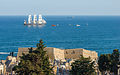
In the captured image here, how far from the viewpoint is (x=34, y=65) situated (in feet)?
83.7

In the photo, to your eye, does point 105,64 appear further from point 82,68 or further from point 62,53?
point 62,53

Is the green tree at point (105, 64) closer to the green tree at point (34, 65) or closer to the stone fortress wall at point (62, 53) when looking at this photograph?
the stone fortress wall at point (62, 53)

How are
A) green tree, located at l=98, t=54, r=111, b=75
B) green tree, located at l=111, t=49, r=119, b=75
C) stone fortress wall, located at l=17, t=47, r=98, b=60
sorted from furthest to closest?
stone fortress wall, located at l=17, t=47, r=98, b=60 → green tree, located at l=98, t=54, r=111, b=75 → green tree, located at l=111, t=49, r=119, b=75

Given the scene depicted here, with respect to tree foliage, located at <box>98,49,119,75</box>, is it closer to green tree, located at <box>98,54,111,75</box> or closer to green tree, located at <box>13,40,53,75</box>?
green tree, located at <box>98,54,111,75</box>

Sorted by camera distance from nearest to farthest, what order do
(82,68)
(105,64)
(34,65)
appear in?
(34,65) → (82,68) → (105,64)

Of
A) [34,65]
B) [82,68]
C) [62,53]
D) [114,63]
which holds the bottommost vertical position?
[82,68]

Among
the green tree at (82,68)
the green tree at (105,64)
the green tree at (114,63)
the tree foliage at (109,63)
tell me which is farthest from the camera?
the green tree at (105,64)

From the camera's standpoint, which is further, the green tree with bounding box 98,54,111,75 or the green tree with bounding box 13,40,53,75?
the green tree with bounding box 98,54,111,75

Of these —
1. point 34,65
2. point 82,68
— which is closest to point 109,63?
point 82,68

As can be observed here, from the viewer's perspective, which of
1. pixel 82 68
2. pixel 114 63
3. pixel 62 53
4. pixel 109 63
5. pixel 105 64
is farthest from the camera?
pixel 62 53

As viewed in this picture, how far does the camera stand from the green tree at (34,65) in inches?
968

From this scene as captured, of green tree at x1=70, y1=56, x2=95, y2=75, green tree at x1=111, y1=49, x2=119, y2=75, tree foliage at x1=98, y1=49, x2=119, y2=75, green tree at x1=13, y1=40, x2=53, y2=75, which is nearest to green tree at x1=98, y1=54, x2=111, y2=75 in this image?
tree foliage at x1=98, y1=49, x2=119, y2=75

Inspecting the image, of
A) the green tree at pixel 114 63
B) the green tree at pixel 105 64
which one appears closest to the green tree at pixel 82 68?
the green tree at pixel 114 63

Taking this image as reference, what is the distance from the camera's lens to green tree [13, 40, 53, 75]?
24.6 meters
